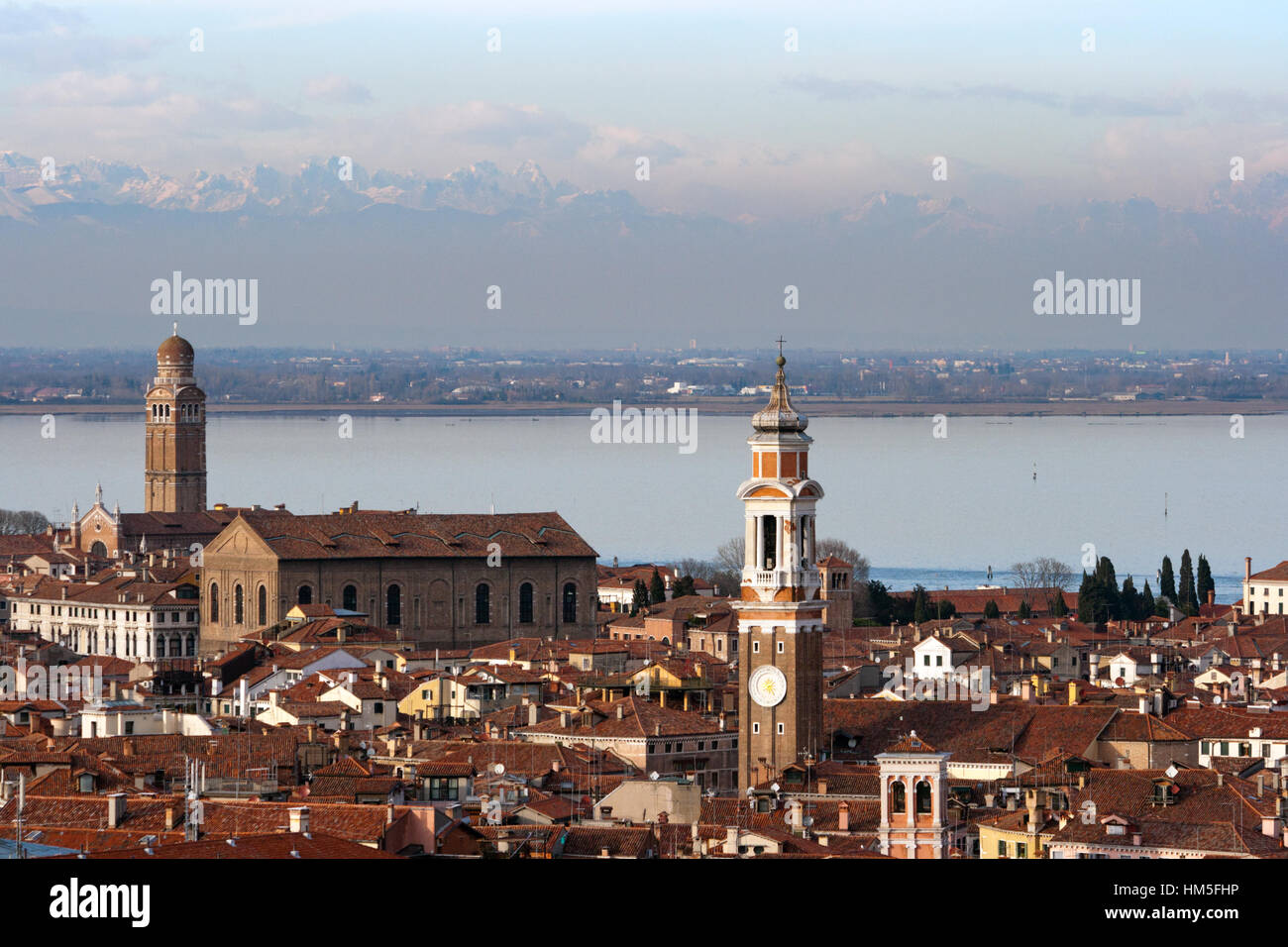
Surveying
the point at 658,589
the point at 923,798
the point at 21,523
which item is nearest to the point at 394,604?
the point at 658,589

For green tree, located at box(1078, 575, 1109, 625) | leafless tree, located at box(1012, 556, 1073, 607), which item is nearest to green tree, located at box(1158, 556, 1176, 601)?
green tree, located at box(1078, 575, 1109, 625)

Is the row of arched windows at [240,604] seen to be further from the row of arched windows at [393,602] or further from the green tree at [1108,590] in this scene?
the green tree at [1108,590]

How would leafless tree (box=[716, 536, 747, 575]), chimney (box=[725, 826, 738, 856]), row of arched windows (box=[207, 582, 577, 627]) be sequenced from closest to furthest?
chimney (box=[725, 826, 738, 856]) → row of arched windows (box=[207, 582, 577, 627]) → leafless tree (box=[716, 536, 747, 575])

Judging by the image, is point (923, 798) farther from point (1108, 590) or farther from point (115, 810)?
point (1108, 590)

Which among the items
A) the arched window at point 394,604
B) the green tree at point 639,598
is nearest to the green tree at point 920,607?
the green tree at point 639,598

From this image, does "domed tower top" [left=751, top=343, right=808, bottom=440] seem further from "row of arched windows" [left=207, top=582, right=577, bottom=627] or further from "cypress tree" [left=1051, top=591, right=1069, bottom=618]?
"cypress tree" [left=1051, top=591, right=1069, bottom=618]
